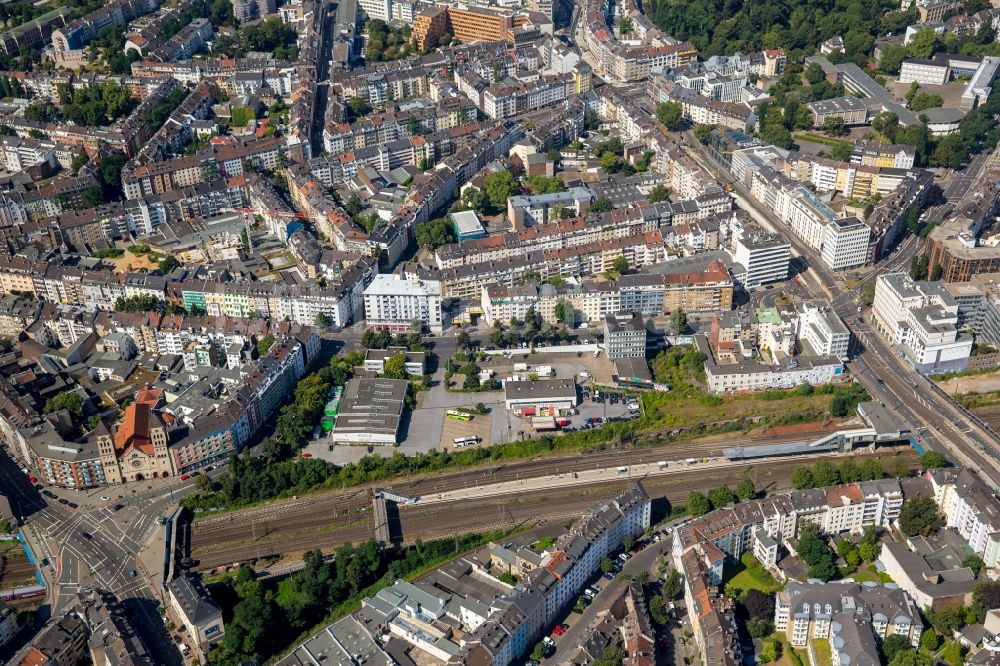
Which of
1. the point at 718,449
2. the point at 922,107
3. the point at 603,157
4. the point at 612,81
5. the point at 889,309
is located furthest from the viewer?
the point at 612,81

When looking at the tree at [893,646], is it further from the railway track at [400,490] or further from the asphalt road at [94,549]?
the asphalt road at [94,549]

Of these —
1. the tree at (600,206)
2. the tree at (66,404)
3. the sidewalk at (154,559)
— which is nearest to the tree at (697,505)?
the sidewalk at (154,559)

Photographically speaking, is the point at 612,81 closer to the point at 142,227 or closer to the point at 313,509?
the point at 142,227

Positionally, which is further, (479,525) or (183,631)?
(479,525)

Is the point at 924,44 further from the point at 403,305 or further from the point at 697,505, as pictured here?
the point at 697,505

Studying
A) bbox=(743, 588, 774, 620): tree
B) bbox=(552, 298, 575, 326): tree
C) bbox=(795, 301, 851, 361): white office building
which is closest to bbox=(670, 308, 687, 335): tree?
bbox=(552, 298, 575, 326): tree

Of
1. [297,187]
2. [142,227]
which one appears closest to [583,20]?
[297,187]

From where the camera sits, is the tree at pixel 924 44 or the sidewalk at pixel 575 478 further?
the tree at pixel 924 44
